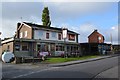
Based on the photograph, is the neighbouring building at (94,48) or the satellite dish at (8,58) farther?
the neighbouring building at (94,48)

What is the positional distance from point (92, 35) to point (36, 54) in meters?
41.5

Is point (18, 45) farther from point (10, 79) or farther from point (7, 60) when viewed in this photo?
point (10, 79)

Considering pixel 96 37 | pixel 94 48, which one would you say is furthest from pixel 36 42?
pixel 96 37

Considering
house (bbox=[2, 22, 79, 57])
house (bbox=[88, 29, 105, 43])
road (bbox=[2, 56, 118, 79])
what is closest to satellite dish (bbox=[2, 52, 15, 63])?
house (bbox=[2, 22, 79, 57])

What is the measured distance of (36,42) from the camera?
41406 millimetres

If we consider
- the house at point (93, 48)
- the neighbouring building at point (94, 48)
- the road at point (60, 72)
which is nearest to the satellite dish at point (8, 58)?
the road at point (60, 72)

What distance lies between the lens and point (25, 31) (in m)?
45.9

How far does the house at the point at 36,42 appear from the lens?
39.0 metres

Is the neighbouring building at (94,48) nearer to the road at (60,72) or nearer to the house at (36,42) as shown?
the house at (36,42)

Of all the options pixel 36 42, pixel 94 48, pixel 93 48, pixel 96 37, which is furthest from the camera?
pixel 96 37

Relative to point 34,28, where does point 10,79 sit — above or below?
below

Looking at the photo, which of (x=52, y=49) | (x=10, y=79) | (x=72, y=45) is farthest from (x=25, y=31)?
(x=10, y=79)

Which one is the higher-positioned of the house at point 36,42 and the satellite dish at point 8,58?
the house at point 36,42

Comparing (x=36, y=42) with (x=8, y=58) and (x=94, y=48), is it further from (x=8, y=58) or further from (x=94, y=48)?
(x=94, y=48)
